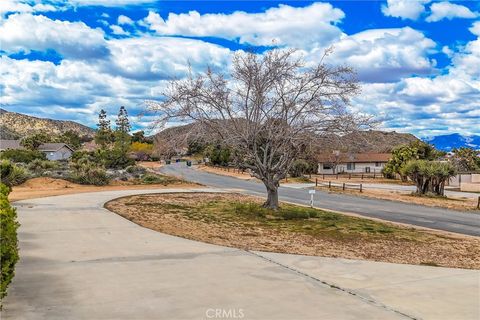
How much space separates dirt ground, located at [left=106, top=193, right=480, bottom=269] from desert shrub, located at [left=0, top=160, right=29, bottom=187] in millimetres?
10553

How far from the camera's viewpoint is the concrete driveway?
6.05 metres

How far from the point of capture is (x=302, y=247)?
38.2 feet

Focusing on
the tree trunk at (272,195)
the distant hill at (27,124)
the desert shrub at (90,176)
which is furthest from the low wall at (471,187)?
the distant hill at (27,124)

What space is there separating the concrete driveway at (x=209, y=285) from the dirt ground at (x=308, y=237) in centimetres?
133

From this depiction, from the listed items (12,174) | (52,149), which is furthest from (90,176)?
(52,149)

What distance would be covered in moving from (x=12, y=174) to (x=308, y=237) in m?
22.9

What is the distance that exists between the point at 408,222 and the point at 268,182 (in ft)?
20.6

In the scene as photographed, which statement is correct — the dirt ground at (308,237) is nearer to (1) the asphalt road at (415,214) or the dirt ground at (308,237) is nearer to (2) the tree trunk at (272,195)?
(2) the tree trunk at (272,195)

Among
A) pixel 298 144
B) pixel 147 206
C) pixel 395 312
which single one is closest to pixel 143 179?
pixel 147 206

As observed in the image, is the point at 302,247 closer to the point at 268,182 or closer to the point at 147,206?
the point at 268,182

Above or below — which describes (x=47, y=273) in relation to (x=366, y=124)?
below

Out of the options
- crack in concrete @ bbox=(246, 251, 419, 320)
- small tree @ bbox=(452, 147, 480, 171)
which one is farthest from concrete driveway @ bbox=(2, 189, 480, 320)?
small tree @ bbox=(452, 147, 480, 171)

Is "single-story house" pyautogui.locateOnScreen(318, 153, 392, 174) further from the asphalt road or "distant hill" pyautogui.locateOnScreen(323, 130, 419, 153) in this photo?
"distant hill" pyautogui.locateOnScreen(323, 130, 419, 153)

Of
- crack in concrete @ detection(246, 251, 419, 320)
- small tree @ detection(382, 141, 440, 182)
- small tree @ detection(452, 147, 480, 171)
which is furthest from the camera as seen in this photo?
small tree @ detection(452, 147, 480, 171)
